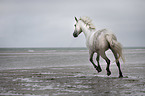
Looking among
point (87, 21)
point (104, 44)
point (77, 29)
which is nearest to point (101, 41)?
point (104, 44)

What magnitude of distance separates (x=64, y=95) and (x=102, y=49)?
4345 mm

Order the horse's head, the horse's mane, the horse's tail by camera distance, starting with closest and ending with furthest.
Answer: the horse's tail < the horse's mane < the horse's head

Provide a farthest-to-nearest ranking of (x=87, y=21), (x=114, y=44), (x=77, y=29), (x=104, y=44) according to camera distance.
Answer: (x=77, y=29) → (x=87, y=21) → (x=104, y=44) → (x=114, y=44)

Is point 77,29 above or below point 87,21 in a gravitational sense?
below

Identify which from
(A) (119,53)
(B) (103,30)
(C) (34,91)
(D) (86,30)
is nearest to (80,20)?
(D) (86,30)

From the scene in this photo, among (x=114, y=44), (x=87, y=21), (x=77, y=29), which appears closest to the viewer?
(x=114, y=44)

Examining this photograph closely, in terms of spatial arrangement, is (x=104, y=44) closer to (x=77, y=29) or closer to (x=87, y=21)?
(x=87, y=21)

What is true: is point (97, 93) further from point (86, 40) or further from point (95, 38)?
point (86, 40)

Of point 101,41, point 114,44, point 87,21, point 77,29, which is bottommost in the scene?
point 114,44

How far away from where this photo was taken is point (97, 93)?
6254mm

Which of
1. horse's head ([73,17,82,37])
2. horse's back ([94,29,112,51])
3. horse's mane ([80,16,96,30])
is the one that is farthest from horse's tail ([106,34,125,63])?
horse's head ([73,17,82,37])

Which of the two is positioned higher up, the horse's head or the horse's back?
the horse's head

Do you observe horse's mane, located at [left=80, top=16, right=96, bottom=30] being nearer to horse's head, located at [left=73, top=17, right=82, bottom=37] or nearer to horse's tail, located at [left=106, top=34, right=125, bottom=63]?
horse's head, located at [left=73, top=17, right=82, bottom=37]

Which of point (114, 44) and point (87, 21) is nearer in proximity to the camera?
point (114, 44)
